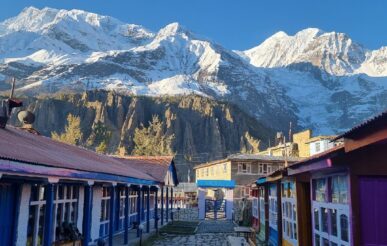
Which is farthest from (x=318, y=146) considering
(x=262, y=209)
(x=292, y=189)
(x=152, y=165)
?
(x=292, y=189)

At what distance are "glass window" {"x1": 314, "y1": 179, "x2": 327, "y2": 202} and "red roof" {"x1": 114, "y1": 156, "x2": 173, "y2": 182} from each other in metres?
17.8

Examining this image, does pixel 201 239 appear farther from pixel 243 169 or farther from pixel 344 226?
pixel 243 169

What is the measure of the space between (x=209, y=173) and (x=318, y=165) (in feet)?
186

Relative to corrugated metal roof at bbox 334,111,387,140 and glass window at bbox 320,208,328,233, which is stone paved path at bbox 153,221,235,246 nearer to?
glass window at bbox 320,208,328,233

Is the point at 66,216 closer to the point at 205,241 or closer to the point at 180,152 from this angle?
the point at 205,241

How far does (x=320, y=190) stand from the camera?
30.5 feet

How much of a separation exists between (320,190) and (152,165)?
21.3 meters

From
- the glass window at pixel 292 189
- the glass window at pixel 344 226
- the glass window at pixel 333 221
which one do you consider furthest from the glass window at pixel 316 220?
the glass window at pixel 292 189

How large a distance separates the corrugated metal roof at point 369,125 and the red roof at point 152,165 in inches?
845

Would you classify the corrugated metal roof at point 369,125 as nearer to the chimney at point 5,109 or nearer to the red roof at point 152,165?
the chimney at point 5,109

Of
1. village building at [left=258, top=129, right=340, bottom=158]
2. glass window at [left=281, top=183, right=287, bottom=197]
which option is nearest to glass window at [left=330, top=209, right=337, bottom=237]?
glass window at [left=281, top=183, right=287, bottom=197]

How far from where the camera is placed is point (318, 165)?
7930 mm

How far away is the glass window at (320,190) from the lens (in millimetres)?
8891

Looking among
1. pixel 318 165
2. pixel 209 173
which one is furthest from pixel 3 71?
pixel 318 165
